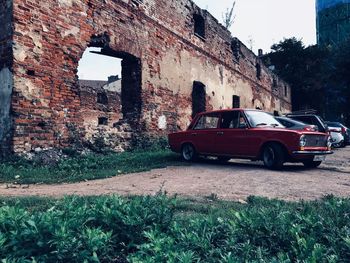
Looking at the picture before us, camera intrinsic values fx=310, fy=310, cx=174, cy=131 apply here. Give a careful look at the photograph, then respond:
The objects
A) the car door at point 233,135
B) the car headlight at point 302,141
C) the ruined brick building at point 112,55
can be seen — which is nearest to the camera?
the ruined brick building at point 112,55

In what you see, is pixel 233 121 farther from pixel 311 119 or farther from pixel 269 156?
pixel 311 119

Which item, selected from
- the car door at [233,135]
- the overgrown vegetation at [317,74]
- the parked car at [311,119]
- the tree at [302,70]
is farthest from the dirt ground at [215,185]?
the tree at [302,70]

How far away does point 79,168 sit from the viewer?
21.5 feet

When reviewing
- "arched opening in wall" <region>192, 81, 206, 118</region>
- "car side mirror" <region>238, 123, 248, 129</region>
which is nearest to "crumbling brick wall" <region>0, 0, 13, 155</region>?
"car side mirror" <region>238, 123, 248, 129</region>

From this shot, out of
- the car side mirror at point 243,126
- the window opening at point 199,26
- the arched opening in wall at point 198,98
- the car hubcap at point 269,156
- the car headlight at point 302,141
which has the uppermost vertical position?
the window opening at point 199,26

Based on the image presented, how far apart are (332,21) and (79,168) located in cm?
3646

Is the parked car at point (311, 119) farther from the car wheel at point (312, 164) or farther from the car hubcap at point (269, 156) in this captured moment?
the car hubcap at point (269, 156)

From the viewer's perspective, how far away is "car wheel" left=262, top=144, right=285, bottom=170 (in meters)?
6.77

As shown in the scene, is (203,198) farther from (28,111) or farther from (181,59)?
(181,59)

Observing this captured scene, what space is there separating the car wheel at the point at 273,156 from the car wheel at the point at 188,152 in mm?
1929

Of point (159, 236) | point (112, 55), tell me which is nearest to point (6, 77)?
point (112, 55)

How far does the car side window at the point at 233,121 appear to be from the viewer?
296 inches

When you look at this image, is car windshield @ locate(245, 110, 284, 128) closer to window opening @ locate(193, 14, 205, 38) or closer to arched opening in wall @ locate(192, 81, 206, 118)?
arched opening in wall @ locate(192, 81, 206, 118)

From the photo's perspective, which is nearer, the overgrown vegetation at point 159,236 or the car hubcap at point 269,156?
the overgrown vegetation at point 159,236
